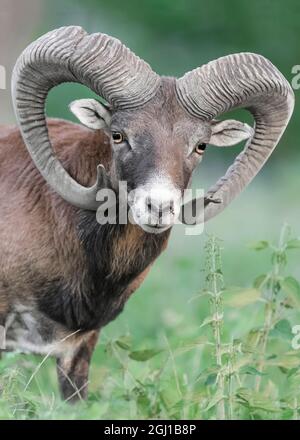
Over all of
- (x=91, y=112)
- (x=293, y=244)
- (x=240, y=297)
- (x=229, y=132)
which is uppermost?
(x=91, y=112)

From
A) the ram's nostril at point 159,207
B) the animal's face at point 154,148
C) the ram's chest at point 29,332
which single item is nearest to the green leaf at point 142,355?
the ram's chest at point 29,332

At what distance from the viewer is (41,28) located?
27234mm

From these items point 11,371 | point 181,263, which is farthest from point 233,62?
point 181,263

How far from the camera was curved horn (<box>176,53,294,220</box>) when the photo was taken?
1109 centimetres

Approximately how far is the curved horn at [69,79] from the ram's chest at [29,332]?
3.44ft

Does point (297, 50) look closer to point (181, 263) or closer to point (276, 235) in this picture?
point (276, 235)

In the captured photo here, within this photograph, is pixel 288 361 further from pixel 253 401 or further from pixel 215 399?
pixel 215 399

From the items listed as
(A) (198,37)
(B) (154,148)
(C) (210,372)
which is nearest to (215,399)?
(C) (210,372)

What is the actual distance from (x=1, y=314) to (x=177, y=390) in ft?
5.17

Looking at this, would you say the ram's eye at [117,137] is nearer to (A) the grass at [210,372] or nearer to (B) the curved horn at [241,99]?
(B) the curved horn at [241,99]

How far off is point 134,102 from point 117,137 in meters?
0.31

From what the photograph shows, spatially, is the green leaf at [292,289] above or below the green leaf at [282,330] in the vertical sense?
above

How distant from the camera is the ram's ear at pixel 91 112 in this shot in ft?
36.6

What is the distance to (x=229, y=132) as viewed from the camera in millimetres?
11656
